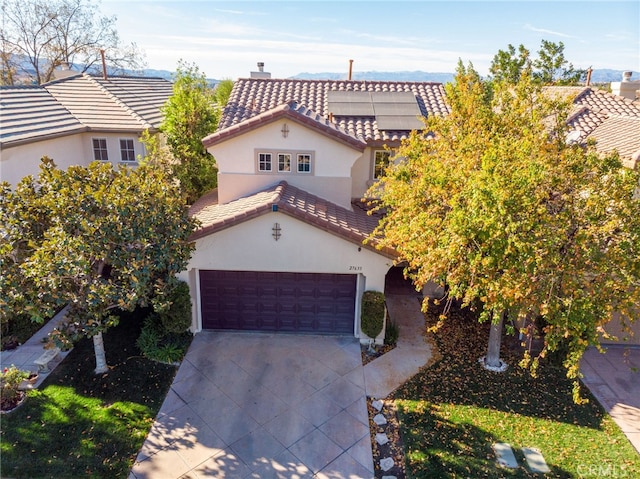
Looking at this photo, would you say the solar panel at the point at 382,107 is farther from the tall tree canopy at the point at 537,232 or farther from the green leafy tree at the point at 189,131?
the tall tree canopy at the point at 537,232

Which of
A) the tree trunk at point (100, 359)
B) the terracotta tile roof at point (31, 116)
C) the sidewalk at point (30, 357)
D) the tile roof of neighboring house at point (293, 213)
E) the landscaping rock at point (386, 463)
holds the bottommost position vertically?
the landscaping rock at point (386, 463)

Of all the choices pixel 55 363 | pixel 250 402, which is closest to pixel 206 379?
pixel 250 402

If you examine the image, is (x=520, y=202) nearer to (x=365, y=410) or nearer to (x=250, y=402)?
(x=365, y=410)

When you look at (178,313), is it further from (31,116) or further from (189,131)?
(31,116)

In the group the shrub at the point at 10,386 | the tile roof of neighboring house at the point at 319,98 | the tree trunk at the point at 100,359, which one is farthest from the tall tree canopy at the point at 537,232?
the shrub at the point at 10,386

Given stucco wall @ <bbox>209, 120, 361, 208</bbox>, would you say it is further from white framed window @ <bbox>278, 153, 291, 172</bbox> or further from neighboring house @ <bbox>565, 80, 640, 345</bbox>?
neighboring house @ <bbox>565, 80, 640, 345</bbox>

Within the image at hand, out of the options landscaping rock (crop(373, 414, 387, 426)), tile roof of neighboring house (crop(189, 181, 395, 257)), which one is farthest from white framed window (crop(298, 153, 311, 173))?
landscaping rock (crop(373, 414, 387, 426))
